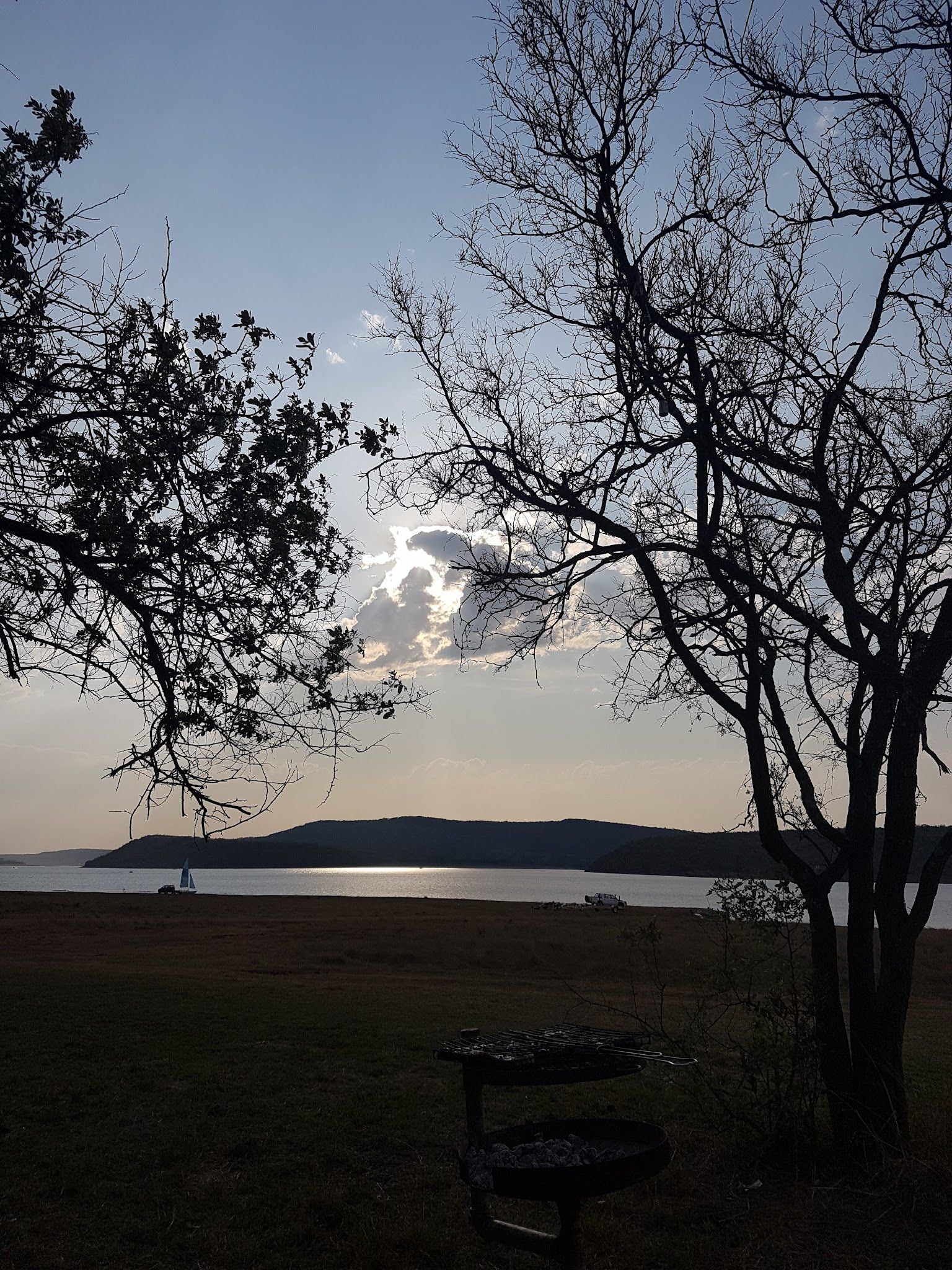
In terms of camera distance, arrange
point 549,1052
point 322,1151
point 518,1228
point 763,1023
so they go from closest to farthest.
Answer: point 518,1228 → point 549,1052 → point 763,1023 → point 322,1151

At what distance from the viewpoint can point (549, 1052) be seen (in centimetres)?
499

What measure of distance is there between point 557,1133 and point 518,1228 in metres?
0.59

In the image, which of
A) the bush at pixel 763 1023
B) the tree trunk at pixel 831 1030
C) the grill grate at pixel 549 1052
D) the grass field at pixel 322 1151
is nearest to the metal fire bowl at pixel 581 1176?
the grill grate at pixel 549 1052

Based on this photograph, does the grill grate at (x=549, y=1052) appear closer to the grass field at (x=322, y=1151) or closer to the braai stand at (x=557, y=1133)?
the braai stand at (x=557, y=1133)

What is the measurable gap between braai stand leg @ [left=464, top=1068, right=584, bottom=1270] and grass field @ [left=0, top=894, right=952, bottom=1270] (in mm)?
1372

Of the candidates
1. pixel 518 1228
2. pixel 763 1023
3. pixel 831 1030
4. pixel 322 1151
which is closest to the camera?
pixel 518 1228

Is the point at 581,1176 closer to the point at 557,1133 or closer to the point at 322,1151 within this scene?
the point at 557,1133

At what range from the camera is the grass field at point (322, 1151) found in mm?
5926

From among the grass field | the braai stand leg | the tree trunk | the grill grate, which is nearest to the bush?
the tree trunk

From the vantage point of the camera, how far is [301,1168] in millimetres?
7520

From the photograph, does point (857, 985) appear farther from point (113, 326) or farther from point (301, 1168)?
point (113, 326)

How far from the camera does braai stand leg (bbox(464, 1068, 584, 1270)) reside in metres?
4.12

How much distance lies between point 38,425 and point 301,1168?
247 inches

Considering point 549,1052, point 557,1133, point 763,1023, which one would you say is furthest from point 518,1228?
point 763,1023
